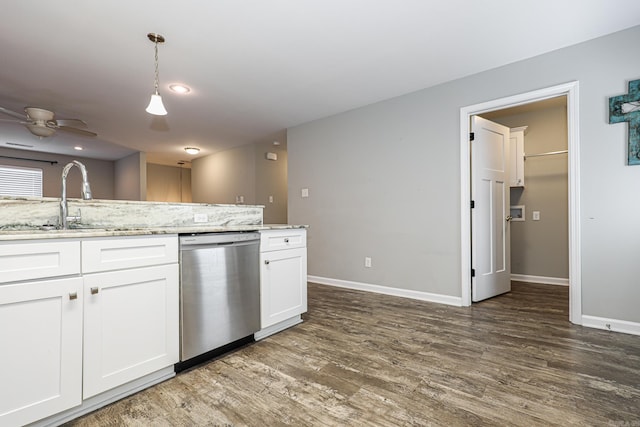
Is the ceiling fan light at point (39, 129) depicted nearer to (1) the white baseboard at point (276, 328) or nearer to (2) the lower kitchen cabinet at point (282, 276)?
A: (2) the lower kitchen cabinet at point (282, 276)

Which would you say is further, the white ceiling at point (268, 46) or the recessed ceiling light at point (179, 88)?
the recessed ceiling light at point (179, 88)

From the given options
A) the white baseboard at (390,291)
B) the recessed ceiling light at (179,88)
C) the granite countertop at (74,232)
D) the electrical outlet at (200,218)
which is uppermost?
the recessed ceiling light at (179,88)

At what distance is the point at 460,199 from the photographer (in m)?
3.30

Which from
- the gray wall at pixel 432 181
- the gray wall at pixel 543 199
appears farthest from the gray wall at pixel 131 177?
the gray wall at pixel 543 199

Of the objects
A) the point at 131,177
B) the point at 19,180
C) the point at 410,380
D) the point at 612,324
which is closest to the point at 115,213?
the point at 410,380

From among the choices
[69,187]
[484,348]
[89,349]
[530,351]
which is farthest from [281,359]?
[69,187]

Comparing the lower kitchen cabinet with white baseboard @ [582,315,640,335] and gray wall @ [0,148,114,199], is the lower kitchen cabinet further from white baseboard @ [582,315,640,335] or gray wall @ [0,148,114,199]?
gray wall @ [0,148,114,199]

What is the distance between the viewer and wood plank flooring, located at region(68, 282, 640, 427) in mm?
1459

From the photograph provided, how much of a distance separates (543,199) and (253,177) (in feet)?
16.2

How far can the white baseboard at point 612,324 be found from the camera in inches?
95.5

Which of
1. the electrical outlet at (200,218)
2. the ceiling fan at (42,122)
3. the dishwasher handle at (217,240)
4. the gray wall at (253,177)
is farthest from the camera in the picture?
the gray wall at (253,177)

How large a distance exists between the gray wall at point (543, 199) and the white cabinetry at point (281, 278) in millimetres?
3551

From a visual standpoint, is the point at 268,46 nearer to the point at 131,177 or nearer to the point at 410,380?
the point at 410,380

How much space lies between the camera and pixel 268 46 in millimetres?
2680
